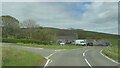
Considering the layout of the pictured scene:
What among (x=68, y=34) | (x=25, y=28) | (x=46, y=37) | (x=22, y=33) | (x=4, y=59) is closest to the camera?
(x=4, y=59)

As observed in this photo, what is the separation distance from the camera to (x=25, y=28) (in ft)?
354

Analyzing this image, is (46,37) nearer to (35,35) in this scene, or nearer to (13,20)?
(35,35)

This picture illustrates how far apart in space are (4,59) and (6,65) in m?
1.58

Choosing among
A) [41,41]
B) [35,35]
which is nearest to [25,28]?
→ [35,35]

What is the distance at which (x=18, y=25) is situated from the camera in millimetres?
112500

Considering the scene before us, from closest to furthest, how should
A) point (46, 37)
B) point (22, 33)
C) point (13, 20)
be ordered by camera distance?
point (46, 37) < point (22, 33) < point (13, 20)

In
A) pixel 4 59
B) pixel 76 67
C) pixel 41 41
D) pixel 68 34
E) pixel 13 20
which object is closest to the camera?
pixel 4 59

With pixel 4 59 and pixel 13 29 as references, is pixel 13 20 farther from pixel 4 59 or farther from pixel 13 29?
pixel 4 59

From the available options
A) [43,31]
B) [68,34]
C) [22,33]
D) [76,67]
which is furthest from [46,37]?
[68,34]

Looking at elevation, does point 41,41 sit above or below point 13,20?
below

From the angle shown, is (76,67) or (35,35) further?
(35,35)

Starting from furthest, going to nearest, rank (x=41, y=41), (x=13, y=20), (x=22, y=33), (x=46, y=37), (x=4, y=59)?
(x=13, y=20) < (x=22, y=33) < (x=46, y=37) < (x=41, y=41) < (x=4, y=59)

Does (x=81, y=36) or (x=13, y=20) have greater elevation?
(x=13, y=20)

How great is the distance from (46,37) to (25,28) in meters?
28.1
